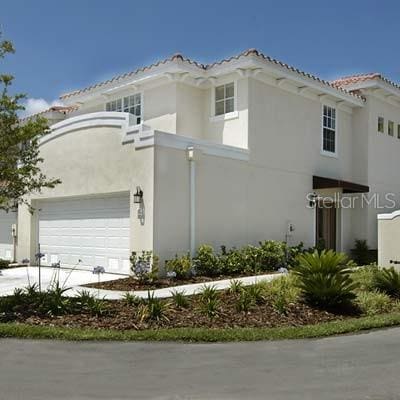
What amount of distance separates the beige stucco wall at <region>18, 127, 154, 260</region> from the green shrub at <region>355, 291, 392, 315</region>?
5666 mm

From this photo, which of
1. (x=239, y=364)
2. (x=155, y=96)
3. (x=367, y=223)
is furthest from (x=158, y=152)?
(x=367, y=223)

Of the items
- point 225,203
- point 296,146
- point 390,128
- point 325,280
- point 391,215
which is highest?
point 390,128

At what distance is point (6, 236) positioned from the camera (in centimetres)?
1995

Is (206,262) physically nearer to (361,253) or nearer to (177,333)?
(177,333)

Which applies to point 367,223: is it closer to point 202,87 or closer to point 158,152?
point 202,87

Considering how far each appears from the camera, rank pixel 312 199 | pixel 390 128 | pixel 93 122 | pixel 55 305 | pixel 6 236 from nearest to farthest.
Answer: pixel 55 305 < pixel 93 122 < pixel 312 199 < pixel 6 236 < pixel 390 128

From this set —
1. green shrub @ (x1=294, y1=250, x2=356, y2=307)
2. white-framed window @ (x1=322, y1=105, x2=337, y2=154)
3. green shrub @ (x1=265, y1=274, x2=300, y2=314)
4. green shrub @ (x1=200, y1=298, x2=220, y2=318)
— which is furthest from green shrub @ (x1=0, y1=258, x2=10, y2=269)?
white-framed window @ (x1=322, y1=105, x2=337, y2=154)

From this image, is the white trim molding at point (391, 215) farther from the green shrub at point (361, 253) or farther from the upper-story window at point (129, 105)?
the upper-story window at point (129, 105)

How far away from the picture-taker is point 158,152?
13.8 m

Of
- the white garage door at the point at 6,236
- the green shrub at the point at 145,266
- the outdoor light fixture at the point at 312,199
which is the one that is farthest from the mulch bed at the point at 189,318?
the white garage door at the point at 6,236

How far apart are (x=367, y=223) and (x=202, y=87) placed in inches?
342

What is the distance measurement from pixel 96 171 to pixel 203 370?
10.3 meters

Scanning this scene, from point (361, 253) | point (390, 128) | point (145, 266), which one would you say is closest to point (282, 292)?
point (145, 266)

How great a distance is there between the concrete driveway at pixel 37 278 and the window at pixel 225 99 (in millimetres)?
6604
